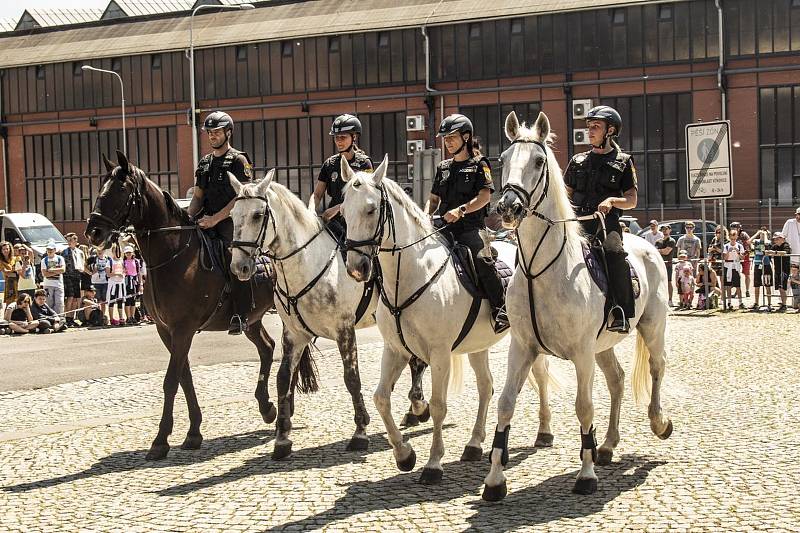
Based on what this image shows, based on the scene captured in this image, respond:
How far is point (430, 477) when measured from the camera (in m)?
8.86

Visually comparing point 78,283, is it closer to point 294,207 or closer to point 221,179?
point 221,179

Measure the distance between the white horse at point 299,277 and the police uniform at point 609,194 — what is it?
2307mm

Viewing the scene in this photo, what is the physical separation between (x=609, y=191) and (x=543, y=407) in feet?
6.68

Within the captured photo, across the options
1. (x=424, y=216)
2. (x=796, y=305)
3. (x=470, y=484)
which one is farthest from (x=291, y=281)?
(x=796, y=305)

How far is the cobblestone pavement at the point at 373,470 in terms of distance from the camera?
7.75m

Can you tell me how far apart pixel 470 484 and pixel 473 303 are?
5.42 feet

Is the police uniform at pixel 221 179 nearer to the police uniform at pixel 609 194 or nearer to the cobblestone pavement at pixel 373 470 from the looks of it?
the cobblestone pavement at pixel 373 470

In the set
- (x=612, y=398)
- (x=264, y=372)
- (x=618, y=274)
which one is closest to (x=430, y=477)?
(x=612, y=398)

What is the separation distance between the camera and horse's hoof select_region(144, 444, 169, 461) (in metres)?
10.2

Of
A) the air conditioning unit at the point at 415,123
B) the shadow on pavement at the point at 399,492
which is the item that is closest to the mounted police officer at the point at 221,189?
the shadow on pavement at the point at 399,492

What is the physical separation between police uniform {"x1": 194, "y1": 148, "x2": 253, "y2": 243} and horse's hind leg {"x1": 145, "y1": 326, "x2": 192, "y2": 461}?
131cm

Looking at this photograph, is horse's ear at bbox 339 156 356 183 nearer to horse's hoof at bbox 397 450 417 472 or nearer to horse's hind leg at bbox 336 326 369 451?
horse's hind leg at bbox 336 326 369 451

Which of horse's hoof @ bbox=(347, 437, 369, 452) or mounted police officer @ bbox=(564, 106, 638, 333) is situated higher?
mounted police officer @ bbox=(564, 106, 638, 333)

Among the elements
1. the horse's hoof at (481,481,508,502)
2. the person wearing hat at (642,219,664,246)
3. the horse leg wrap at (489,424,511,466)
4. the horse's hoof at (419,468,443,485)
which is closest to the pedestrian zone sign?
the person wearing hat at (642,219,664,246)
